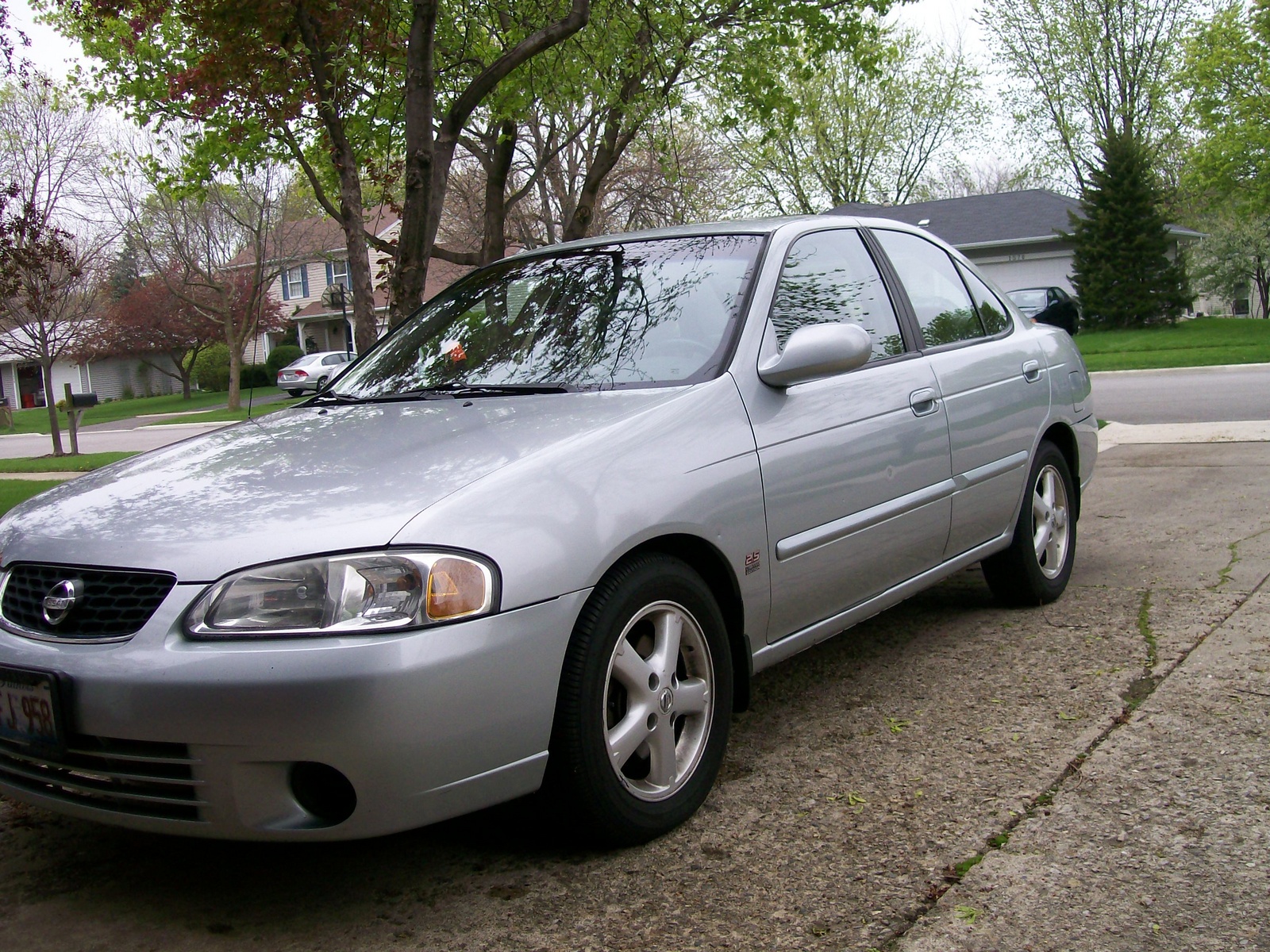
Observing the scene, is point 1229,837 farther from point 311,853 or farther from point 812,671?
point 311,853

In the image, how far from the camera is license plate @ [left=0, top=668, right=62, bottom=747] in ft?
8.65

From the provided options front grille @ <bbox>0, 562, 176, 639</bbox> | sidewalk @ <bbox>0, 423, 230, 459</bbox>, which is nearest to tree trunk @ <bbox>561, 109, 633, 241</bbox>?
sidewalk @ <bbox>0, 423, 230, 459</bbox>

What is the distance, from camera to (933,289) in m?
4.77

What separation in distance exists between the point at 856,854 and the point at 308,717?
1.37m

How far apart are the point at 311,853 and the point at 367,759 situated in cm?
84

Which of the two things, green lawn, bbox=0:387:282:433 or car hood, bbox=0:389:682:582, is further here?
green lawn, bbox=0:387:282:433

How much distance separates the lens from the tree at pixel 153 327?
41.7 metres

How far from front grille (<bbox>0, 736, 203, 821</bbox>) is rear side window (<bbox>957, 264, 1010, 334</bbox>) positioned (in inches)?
144

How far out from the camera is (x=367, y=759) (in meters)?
2.49

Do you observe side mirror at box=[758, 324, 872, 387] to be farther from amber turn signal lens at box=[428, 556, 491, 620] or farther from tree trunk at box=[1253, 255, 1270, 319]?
tree trunk at box=[1253, 255, 1270, 319]

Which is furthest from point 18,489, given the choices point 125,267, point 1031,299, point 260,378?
point 260,378

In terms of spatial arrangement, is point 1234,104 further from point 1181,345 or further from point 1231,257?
point 1231,257

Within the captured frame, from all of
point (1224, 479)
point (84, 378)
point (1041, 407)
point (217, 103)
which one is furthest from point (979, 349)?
point (84, 378)

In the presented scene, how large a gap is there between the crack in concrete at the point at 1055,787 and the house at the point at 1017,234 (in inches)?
1402
